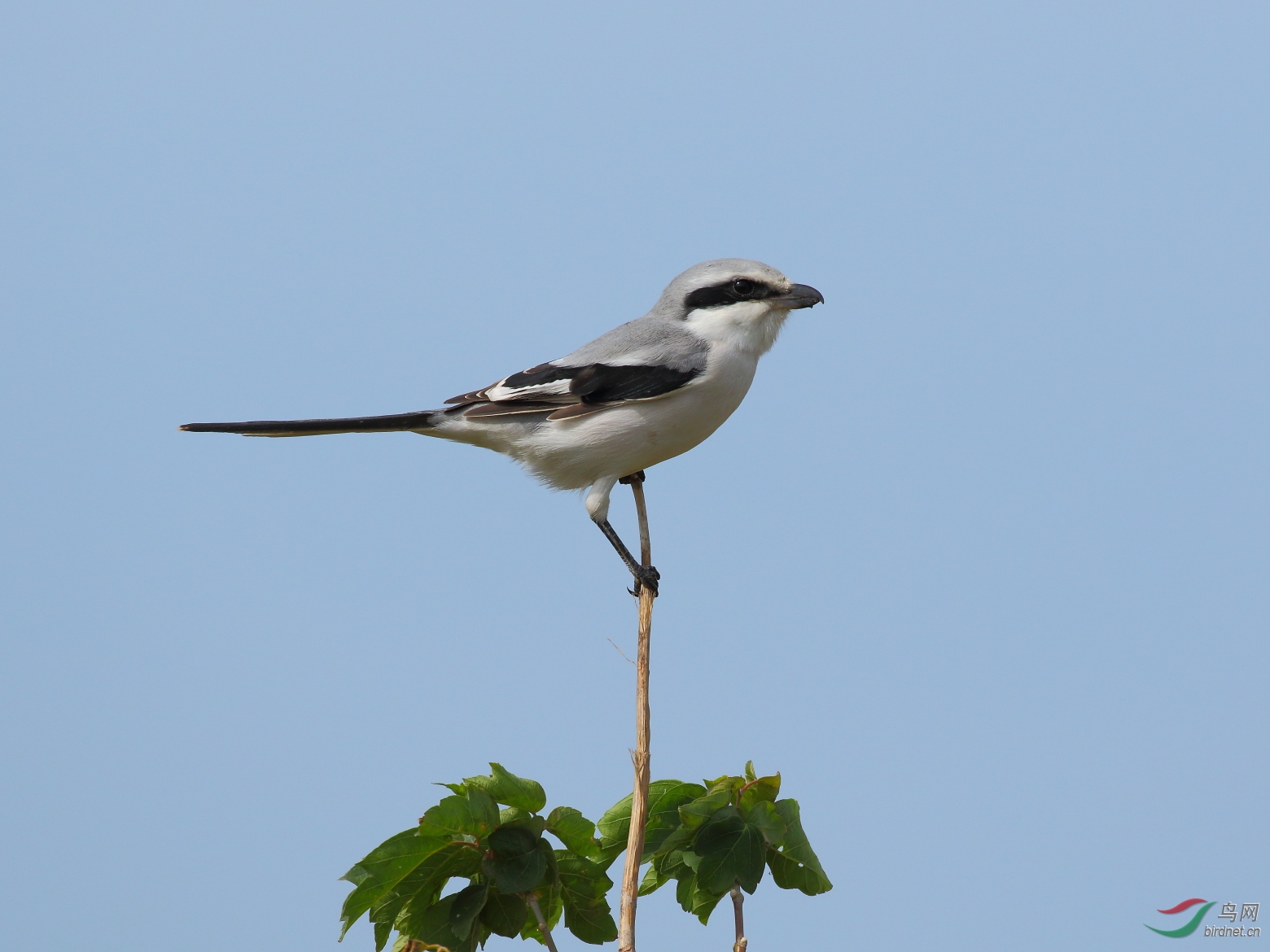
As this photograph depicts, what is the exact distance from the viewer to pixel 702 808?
2.54m

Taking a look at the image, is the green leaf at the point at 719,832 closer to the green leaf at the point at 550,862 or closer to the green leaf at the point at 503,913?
the green leaf at the point at 550,862

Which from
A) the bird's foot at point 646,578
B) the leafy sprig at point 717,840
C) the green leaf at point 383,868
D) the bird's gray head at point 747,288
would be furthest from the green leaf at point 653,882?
the bird's gray head at point 747,288

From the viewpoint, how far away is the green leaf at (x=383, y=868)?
223 cm

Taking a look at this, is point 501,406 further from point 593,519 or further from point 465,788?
point 465,788

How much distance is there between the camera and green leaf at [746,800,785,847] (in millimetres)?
2484

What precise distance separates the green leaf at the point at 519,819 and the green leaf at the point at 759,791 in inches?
21.9

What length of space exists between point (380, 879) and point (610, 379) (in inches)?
70.6

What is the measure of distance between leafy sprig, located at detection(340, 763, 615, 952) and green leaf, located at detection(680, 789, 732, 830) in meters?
0.24

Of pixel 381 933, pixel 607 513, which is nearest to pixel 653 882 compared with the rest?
pixel 381 933

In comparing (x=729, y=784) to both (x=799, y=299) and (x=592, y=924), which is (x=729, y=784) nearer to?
(x=592, y=924)

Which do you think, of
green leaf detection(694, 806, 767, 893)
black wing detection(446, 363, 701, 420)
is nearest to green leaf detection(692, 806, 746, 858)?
green leaf detection(694, 806, 767, 893)

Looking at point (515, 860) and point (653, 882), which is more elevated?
point (515, 860)

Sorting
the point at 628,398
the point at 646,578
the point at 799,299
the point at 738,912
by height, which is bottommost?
the point at 738,912

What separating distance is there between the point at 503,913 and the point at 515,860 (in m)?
0.16
